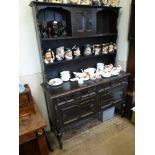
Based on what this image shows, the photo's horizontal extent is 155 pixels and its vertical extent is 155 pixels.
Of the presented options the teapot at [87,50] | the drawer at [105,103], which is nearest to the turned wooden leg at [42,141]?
the drawer at [105,103]

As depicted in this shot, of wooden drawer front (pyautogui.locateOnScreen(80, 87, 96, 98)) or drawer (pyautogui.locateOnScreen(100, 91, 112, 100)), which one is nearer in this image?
wooden drawer front (pyautogui.locateOnScreen(80, 87, 96, 98))

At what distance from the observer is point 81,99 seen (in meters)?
1.71

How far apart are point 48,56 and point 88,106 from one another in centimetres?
80

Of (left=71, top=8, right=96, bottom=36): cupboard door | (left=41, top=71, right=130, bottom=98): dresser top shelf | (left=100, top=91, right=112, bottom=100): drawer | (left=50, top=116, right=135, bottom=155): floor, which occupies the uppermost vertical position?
(left=71, top=8, right=96, bottom=36): cupboard door

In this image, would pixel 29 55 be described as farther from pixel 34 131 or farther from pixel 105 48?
pixel 105 48

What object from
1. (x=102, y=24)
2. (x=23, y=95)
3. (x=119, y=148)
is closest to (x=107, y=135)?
(x=119, y=148)

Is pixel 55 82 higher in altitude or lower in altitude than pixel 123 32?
lower

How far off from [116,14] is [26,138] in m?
1.92

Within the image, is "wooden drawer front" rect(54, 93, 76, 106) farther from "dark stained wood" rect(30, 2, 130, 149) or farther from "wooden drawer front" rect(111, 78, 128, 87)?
"wooden drawer front" rect(111, 78, 128, 87)

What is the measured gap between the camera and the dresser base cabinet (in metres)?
1.58

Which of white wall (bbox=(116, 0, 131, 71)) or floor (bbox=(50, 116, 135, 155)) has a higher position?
white wall (bbox=(116, 0, 131, 71))

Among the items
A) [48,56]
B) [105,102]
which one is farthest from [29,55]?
[105,102]

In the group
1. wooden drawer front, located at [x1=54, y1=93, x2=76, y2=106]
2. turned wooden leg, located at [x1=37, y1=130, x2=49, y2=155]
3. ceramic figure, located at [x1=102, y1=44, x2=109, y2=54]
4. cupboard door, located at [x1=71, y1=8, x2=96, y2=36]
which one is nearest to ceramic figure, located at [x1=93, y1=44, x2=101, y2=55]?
ceramic figure, located at [x1=102, y1=44, x2=109, y2=54]

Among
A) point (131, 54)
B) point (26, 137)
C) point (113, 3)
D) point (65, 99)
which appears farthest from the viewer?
point (131, 54)
